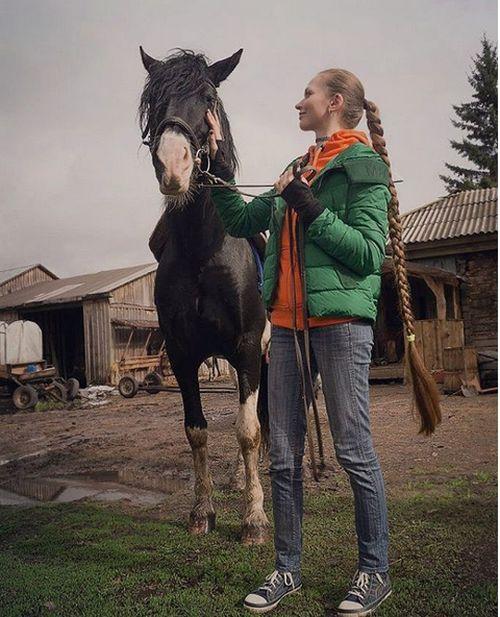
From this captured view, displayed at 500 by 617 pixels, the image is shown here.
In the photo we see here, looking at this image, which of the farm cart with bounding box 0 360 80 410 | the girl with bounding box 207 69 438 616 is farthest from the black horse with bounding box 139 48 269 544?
the farm cart with bounding box 0 360 80 410

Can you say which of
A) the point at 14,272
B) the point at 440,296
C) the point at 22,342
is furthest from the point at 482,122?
the point at 22,342

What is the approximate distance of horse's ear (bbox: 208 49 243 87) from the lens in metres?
2.19

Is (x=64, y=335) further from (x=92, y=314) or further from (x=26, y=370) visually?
(x=26, y=370)

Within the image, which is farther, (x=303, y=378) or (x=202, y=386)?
(x=202, y=386)

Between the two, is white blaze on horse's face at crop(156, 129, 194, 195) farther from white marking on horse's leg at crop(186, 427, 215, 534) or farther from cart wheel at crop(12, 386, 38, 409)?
cart wheel at crop(12, 386, 38, 409)

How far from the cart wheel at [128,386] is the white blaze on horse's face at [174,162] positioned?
3.97 meters

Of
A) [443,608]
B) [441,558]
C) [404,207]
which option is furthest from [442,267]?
[443,608]

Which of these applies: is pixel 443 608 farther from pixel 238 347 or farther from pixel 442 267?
pixel 442 267

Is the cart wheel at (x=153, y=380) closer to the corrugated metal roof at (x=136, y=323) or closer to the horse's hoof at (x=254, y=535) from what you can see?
the corrugated metal roof at (x=136, y=323)

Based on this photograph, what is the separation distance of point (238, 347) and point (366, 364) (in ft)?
3.02

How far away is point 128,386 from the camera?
5.61m

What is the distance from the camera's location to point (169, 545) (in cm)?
222

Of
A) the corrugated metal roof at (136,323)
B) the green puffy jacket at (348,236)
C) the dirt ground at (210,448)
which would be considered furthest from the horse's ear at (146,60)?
the corrugated metal roof at (136,323)

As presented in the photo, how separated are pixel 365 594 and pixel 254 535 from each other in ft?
2.49
